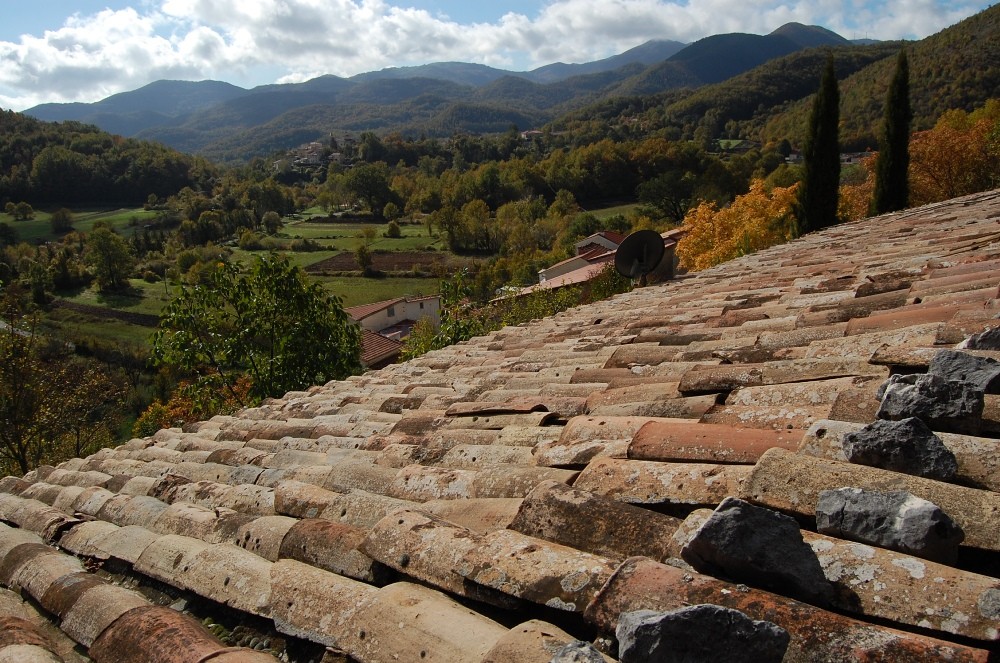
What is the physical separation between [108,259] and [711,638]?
75680mm

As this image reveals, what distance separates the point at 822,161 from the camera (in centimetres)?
2222

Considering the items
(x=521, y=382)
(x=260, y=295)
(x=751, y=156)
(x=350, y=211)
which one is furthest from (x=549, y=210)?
(x=521, y=382)

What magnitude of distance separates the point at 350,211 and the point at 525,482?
117 metres

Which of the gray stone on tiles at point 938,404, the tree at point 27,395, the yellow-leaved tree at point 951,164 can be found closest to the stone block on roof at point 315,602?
the gray stone on tiles at point 938,404

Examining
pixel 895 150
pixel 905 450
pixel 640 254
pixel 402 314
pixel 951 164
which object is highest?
pixel 895 150

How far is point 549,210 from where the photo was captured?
8656 cm

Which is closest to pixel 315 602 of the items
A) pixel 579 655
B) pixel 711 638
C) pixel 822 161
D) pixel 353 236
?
pixel 579 655

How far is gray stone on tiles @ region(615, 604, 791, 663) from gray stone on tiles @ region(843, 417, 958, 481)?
876mm

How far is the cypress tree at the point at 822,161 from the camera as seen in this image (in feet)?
72.8

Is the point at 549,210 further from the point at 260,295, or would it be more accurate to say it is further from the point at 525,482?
the point at 525,482

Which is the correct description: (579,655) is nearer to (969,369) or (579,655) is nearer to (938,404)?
(938,404)

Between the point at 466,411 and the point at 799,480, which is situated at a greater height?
the point at 799,480

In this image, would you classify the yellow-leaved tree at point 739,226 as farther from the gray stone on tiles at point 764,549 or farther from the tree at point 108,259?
the tree at point 108,259

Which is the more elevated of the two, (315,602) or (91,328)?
(315,602)
